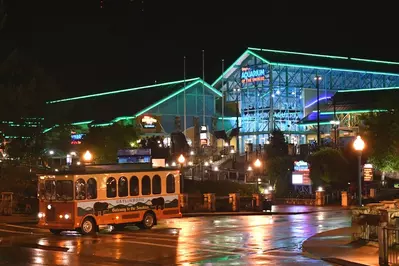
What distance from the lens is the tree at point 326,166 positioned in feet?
182

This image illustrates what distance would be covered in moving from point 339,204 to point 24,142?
24.7 m

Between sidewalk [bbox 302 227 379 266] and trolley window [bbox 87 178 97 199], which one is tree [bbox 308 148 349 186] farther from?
trolley window [bbox 87 178 97 199]

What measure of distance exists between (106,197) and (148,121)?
5375cm

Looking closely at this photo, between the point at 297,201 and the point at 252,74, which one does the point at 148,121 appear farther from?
the point at 297,201

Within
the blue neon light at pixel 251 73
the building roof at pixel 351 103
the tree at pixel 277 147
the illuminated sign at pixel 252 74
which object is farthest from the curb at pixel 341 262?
the blue neon light at pixel 251 73

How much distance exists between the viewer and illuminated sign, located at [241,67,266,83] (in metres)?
87.2

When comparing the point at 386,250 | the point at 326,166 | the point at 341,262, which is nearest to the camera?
the point at 386,250

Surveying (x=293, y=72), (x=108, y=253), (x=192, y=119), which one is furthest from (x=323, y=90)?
(x=108, y=253)

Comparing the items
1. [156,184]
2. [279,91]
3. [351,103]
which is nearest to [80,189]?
[156,184]

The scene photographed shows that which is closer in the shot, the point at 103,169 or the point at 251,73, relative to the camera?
the point at 103,169

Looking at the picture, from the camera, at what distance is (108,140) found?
70812 millimetres

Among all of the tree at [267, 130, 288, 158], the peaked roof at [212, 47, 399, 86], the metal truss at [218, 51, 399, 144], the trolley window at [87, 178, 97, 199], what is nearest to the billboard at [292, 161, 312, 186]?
the tree at [267, 130, 288, 158]

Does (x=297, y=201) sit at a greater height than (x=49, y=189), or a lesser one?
lesser

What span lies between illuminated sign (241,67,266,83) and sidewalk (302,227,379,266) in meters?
65.2
